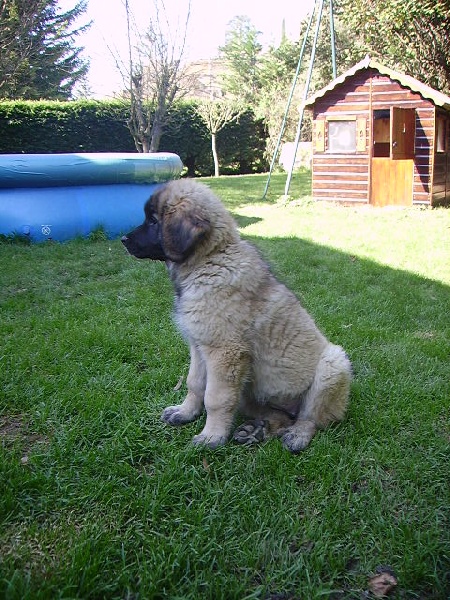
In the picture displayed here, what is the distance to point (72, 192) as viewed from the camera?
8.79m

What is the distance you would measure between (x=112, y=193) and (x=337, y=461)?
739 centimetres

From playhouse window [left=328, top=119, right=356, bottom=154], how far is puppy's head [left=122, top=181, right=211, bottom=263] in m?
11.4

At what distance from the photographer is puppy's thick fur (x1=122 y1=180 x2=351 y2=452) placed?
290 centimetres

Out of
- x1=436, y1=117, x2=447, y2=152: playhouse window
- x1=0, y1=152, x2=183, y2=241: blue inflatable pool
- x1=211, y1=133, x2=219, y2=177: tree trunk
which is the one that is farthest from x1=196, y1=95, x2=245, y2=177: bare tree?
x1=0, y1=152, x2=183, y2=241: blue inflatable pool

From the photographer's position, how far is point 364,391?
3.63 meters

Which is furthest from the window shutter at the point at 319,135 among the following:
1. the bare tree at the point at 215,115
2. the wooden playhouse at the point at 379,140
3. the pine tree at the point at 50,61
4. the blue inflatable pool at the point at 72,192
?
the bare tree at the point at 215,115

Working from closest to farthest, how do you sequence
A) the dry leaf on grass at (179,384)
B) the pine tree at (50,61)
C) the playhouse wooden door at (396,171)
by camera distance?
the dry leaf on grass at (179,384) < the playhouse wooden door at (396,171) < the pine tree at (50,61)

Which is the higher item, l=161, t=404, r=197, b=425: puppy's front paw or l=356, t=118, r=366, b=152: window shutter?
l=356, t=118, r=366, b=152: window shutter

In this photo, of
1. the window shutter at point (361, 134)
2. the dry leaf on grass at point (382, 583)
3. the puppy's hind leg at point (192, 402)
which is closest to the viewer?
the dry leaf on grass at point (382, 583)

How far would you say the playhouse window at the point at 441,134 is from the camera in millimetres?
12844

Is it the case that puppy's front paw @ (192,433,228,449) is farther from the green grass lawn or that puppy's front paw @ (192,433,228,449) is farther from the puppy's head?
the puppy's head

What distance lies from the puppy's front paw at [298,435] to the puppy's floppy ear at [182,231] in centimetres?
119

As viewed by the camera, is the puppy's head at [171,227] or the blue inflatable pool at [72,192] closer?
the puppy's head at [171,227]

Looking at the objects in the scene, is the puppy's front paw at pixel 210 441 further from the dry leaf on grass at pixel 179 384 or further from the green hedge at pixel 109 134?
the green hedge at pixel 109 134
